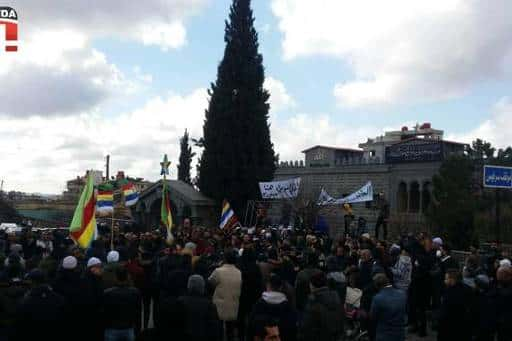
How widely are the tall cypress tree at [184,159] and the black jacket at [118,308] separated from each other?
150 ft

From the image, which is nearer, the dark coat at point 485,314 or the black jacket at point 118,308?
the black jacket at point 118,308

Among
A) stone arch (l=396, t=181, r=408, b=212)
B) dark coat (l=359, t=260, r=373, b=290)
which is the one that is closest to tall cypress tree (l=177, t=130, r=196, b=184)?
stone arch (l=396, t=181, r=408, b=212)

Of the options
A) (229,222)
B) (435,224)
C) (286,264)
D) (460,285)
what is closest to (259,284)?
(286,264)

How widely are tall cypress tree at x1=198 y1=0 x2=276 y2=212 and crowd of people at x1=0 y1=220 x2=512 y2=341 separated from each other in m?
22.3

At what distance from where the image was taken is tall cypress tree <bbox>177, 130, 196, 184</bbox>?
174ft

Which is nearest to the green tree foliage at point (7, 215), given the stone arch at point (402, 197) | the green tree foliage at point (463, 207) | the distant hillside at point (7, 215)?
the distant hillside at point (7, 215)

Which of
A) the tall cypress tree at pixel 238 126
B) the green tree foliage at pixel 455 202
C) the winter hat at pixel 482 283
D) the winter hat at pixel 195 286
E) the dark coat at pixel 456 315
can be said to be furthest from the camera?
the tall cypress tree at pixel 238 126

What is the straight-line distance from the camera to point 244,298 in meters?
9.39

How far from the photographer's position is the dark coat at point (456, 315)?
26.3ft

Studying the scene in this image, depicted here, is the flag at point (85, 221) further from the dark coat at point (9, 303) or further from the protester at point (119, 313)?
the protester at point (119, 313)

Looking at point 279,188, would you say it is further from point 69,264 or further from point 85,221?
point 69,264

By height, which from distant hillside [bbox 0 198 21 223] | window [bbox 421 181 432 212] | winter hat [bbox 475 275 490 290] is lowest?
distant hillside [bbox 0 198 21 223]

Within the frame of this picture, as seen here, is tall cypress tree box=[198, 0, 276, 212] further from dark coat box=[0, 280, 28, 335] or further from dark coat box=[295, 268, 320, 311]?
dark coat box=[0, 280, 28, 335]

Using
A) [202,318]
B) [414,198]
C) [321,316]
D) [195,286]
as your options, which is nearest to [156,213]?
[414,198]
